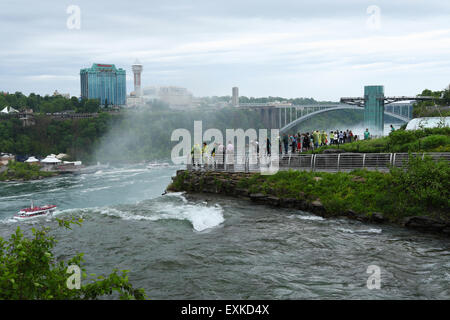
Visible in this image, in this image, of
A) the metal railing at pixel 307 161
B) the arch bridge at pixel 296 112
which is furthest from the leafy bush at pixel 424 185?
the arch bridge at pixel 296 112

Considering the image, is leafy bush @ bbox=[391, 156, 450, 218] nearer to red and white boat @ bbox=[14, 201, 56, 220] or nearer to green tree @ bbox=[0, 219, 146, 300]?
green tree @ bbox=[0, 219, 146, 300]

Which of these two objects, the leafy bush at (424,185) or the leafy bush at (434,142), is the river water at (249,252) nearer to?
the leafy bush at (424,185)

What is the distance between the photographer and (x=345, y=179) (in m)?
14.8

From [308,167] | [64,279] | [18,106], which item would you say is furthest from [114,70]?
[64,279]

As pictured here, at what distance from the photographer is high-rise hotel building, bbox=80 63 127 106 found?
161m

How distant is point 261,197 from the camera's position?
50.8ft

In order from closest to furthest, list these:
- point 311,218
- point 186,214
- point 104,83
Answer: point 311,218 → point 186,214 → point 104,83

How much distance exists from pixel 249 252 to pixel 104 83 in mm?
164394

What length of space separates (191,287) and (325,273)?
8.73 feet

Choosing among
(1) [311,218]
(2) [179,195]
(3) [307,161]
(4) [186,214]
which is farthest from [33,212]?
(1) [311,218]

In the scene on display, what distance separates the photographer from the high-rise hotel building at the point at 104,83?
161 metres

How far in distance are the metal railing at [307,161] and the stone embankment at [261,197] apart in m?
0.61

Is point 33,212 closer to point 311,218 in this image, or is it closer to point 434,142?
point 311,218

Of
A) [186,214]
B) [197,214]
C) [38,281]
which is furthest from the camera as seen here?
[186,214]
